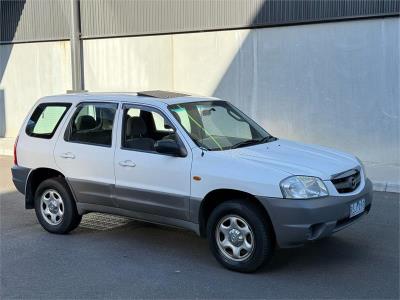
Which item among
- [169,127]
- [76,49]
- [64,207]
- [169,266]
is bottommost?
[169,266]

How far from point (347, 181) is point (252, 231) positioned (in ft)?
3.44

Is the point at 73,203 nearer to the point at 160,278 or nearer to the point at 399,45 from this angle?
the point at 160,278

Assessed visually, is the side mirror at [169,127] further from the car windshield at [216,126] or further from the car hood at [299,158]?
the car hood at [299,158]

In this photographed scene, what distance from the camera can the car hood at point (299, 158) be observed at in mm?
5059

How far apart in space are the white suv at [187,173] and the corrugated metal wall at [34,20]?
378 inches

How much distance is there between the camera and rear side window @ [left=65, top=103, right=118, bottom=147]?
20.3 ft

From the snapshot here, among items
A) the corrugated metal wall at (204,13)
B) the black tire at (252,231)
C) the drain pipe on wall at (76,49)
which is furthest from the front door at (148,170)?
the drain pipe on wall at (76,49)

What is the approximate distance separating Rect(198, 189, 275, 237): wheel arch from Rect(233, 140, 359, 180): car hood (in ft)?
1.12

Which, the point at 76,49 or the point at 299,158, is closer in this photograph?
the point at 299,158

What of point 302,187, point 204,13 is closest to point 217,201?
point 302,187

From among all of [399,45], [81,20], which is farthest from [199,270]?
[81,20]

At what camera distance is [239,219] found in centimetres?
514

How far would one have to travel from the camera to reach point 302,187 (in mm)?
4910

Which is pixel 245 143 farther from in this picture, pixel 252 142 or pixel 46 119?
pixel 46 119
